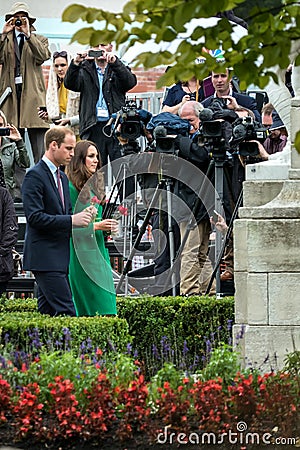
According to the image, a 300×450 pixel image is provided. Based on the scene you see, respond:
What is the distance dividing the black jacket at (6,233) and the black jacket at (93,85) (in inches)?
83.2

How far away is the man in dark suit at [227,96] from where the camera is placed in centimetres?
1273

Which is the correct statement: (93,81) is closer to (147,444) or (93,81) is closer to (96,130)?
(96,130)

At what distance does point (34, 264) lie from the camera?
396 inches

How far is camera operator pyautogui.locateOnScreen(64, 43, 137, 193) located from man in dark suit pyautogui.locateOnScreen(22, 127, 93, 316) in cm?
389

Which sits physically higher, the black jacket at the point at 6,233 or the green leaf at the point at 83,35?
the green leaf at the point at 83,35

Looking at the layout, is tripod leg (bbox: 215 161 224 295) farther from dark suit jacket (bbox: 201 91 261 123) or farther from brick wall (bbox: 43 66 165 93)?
brick wall (bbox: 43 66 165 93)

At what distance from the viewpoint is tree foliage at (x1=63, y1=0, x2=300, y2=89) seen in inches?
189

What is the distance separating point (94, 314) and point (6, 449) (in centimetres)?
464

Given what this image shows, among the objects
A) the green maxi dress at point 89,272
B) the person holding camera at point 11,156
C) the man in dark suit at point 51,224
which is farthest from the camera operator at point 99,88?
the man in dark suit at point 51,224

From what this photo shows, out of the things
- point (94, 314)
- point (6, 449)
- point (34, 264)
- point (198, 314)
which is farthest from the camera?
point (198, 314)

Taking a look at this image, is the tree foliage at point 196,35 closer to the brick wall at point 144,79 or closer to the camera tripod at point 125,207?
the camera tripod at point 125,207

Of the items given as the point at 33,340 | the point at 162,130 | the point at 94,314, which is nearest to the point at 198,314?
the point at 94,314

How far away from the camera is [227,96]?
12.8 metres

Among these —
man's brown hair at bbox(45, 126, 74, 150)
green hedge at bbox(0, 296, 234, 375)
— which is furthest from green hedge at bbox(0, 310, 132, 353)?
man's brown hair at bbox(45, 126, 74, 150)
